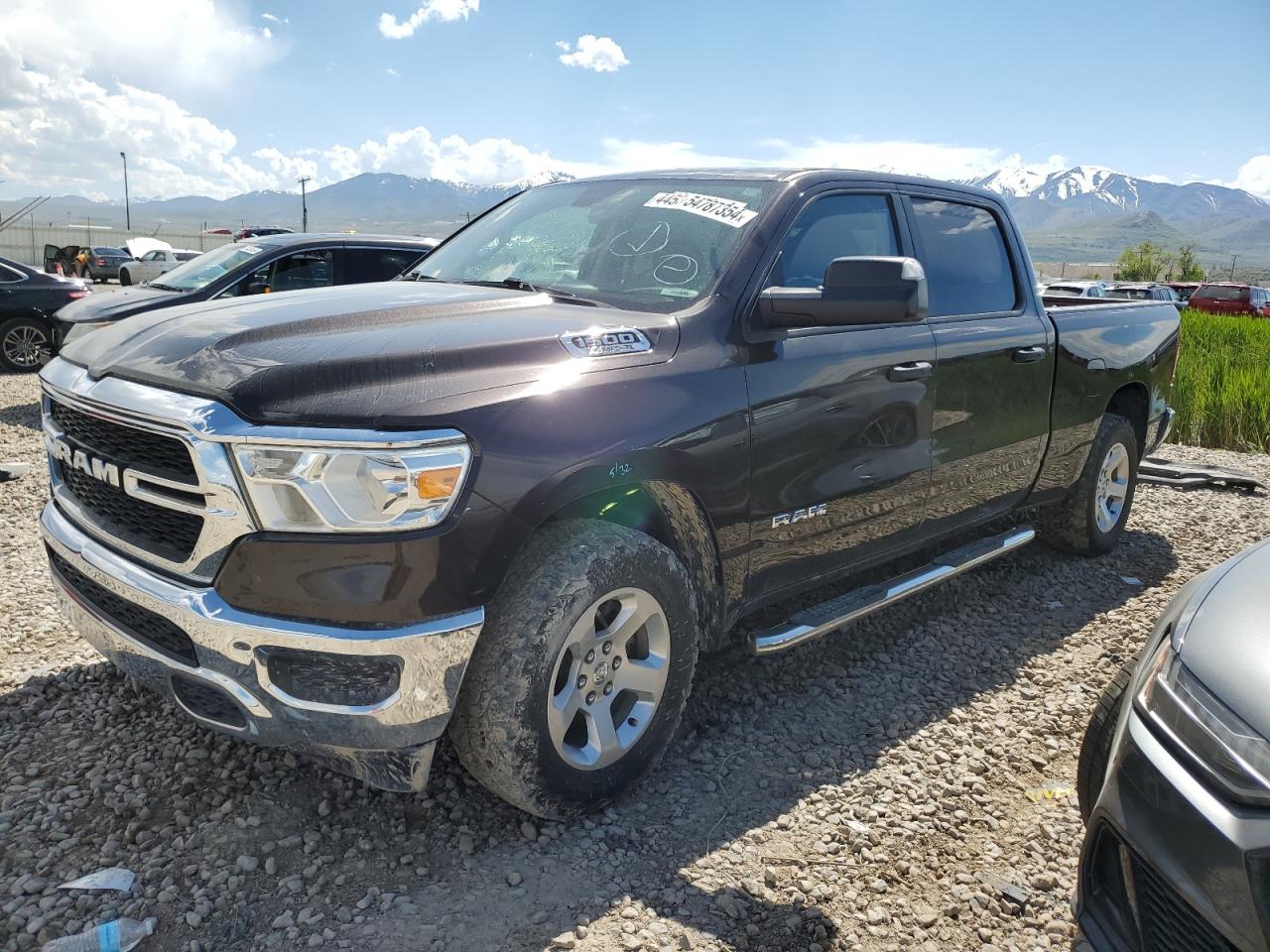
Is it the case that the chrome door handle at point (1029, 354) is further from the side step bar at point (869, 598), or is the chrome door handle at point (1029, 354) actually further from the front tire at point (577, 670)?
the front tire at point (577, 670)

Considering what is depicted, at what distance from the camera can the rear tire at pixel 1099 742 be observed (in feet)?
7.09

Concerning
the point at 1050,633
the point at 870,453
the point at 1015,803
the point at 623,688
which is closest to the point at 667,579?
the point at 623,688

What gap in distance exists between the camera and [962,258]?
4164 millimetres

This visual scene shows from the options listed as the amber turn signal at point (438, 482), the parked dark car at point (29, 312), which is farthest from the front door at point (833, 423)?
the parked dark car at point (29, 312)

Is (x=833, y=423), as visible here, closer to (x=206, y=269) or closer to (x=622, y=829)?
(x=622, y=829)

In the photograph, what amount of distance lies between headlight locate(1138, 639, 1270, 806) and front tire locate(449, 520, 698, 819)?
4.08ft

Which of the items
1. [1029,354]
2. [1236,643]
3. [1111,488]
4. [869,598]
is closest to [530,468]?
[1236,643]

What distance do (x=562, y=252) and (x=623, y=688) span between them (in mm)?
1628

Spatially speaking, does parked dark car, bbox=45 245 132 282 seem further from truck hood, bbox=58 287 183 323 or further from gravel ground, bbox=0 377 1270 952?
gravel ground, bbox=0 377 1270 952

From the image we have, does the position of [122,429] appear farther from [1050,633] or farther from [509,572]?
[1050,633]

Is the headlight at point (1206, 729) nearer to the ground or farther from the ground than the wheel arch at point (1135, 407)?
nearer to the ground

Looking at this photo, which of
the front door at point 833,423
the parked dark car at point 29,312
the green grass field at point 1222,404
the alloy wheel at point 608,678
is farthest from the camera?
the parked dark car at point 29,312

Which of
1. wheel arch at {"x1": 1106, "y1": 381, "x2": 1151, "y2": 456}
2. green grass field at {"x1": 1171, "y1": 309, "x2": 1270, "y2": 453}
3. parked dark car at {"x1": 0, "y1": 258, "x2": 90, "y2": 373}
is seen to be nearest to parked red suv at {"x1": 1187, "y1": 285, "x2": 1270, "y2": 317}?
green grass field at {"x1": 1171, "y1": 309, "x2": 1270, "y2": 453}

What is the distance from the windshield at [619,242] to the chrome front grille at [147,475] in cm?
139
